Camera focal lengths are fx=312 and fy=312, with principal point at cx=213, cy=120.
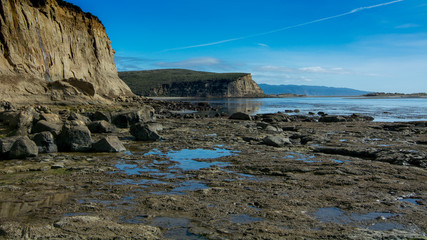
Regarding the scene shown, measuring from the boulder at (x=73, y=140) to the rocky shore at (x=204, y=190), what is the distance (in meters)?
0.04

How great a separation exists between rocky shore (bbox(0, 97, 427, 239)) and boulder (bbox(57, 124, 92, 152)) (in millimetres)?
41

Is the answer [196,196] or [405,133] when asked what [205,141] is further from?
[405,133]

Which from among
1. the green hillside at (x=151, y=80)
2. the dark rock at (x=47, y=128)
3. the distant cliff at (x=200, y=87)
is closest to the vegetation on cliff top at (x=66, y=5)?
the dark rock at (x=47, y=128)

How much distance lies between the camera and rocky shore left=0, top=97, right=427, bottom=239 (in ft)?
17.6

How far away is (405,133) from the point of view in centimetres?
1920

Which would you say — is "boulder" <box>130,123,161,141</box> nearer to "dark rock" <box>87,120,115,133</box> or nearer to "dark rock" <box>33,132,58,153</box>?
"dark rock" <box>87,120,115,133</box>

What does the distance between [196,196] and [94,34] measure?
47902mm

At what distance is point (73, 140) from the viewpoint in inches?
503

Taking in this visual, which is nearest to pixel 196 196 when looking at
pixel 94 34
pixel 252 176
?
pixel 252 176

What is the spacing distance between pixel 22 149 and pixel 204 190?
24.1ft

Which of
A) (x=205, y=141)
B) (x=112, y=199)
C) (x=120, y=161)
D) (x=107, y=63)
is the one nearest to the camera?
(x=112, y=199)

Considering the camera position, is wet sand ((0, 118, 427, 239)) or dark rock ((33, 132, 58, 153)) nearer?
wet sand ((0, 118, 427, 239))

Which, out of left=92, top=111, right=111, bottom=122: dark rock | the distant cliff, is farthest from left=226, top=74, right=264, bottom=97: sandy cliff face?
left=92, top=111, right=111, bottom=122: dark rock

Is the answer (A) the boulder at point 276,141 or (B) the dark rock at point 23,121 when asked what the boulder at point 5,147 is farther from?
(A) the boulder at point 276,141
